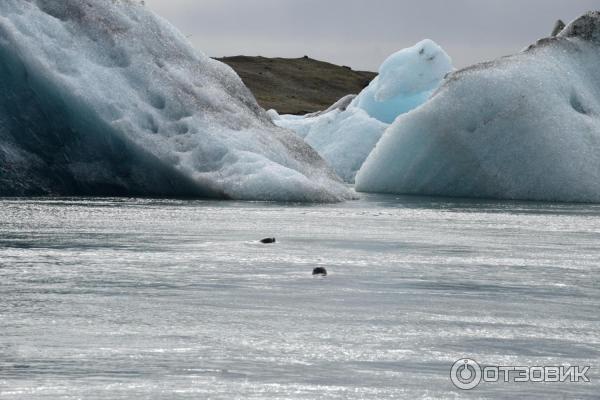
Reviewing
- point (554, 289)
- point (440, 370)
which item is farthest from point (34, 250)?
point (440, 370)

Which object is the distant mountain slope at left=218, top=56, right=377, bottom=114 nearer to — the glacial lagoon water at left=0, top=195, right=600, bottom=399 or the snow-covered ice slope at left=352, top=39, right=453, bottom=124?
the snow-covered ice slope at left=352, top=39, right=453, bottom=124

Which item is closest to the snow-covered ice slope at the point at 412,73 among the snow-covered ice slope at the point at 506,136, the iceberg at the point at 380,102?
the iceberg at the point at 380,102

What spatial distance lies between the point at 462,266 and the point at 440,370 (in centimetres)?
544

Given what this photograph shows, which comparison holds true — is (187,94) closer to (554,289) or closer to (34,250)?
(34,250)

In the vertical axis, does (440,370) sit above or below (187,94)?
below

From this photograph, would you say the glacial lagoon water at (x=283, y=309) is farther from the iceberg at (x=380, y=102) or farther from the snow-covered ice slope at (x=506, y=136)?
the iceberg at (x=380, y=102)

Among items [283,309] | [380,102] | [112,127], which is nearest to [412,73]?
[380,102]

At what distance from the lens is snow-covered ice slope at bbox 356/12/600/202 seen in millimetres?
27531

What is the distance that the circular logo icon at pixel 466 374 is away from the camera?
6263 mm

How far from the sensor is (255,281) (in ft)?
34.2

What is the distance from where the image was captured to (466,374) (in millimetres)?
6500

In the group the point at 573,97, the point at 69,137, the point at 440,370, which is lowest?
the point at 440,370

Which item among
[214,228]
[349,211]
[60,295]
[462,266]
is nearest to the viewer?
[60,295]

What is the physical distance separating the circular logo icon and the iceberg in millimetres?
34183
